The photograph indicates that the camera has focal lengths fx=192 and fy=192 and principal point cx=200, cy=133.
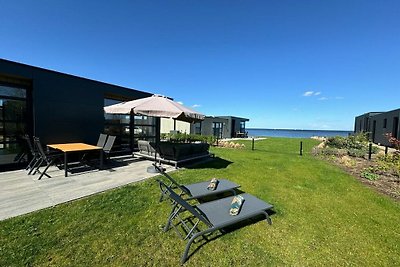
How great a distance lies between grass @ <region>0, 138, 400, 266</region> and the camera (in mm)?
2490

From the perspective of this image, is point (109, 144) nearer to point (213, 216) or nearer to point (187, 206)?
point (213, 216)

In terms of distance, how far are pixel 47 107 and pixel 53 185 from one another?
357cm

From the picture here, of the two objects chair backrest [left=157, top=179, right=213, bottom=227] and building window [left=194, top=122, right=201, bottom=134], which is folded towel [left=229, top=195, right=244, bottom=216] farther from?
building window [left=194, top=122, right=201, bottom=134]

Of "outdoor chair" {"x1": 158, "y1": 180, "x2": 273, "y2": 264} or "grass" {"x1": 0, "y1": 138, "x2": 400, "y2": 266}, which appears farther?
"outdoor chair" {"x1": 158, "y1": 180, "x2": 273, "y2": 264}

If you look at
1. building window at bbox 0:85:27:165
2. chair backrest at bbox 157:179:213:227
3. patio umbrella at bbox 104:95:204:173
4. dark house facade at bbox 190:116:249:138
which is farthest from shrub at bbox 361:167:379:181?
dark house facade at bbox 190:116:249:138

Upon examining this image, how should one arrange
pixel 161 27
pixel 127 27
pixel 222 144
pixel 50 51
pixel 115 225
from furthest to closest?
pixel 222 144
pixel 161 27
pixel 127 27
pixel 50 51
pixel 115 225

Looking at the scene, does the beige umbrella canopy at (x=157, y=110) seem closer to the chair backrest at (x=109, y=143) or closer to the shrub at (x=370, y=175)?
the chair backrest at (x=109, y=143)

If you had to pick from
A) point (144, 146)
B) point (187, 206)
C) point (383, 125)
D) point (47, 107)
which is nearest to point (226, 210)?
point (187, 206)

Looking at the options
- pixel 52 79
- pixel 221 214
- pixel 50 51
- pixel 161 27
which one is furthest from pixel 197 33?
pixel 221 214

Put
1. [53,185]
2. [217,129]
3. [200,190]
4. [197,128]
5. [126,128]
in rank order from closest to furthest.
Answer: [200,190] → [53,185] → [126,128] → [197,128] → [217,129]

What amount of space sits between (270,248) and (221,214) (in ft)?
2.80

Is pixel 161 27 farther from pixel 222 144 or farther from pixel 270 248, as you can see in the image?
pixel 270 248

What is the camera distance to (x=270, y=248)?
2.79 meters

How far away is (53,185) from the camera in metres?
4.76
